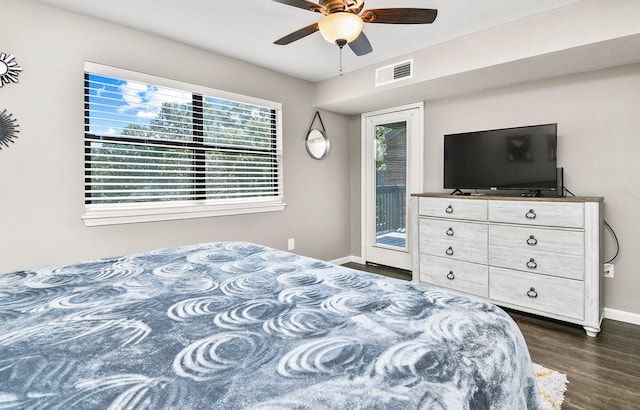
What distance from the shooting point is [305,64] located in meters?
3.55

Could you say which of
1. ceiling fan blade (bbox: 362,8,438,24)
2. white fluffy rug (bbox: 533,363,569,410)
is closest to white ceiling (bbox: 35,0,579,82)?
ceiling fan blade (bbox: 362,8,438,24)

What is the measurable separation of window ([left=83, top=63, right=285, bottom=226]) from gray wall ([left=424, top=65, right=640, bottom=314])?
272 centimetres

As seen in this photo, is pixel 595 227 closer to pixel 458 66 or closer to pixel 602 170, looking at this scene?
pixel 602 170

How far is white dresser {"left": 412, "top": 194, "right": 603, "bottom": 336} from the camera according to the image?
2.51m

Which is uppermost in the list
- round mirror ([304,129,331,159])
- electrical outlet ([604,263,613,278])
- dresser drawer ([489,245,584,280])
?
round mirror ([304,129,331,159])

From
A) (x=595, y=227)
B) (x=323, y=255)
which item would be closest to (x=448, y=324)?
(x=595, y=227)

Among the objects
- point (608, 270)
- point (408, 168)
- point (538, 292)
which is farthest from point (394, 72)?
point (608, 270)

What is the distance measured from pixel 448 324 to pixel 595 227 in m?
2.24

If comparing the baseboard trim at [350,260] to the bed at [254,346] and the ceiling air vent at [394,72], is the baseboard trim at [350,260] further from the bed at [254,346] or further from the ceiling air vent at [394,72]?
the bed at [254,346]

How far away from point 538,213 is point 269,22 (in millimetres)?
2660

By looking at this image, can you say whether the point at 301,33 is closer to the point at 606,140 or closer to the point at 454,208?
the point at 454,208

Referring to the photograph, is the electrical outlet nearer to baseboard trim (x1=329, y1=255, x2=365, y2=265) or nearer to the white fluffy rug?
the white fluffy rug

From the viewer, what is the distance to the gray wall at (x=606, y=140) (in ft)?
8.89

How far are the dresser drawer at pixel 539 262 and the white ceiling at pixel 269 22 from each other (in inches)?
73.2
